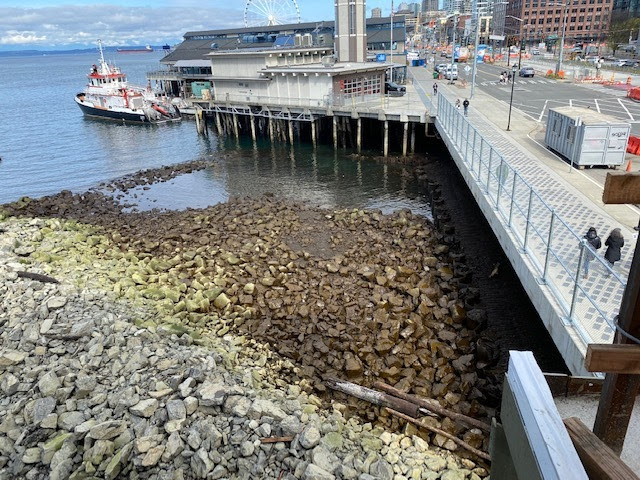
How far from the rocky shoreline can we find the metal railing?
247cm

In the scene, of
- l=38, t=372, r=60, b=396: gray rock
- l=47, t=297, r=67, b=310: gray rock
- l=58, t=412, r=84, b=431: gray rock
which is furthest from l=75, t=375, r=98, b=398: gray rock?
l=47, t=297, r=67, b=310: gray rock

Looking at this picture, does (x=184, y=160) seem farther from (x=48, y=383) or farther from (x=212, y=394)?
(x=212, y=394)

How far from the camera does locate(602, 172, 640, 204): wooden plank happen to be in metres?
2.08

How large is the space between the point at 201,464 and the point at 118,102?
54609mm

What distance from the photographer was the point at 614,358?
213cm

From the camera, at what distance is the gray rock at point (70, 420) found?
833 cm

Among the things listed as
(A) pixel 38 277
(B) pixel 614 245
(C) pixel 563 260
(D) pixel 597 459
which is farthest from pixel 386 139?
(D) pixel 597 459

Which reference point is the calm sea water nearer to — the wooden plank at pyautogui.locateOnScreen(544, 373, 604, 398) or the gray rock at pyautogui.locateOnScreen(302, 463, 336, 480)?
the gray rock at pyautogui.locateOnScreen(302, 463, 336, 480)

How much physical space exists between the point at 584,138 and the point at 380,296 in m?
10.3

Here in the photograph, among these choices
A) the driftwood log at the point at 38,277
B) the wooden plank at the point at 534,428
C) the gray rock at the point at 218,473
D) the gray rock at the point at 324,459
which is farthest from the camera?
the driftwood log at the point at 38,277

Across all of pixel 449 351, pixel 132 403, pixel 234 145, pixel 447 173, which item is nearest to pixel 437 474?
pixel 449 351

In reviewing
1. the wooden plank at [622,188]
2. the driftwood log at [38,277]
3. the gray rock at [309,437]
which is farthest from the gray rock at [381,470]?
the driftwood log at [38,277]

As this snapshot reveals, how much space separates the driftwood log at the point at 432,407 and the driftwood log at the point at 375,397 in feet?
0.45

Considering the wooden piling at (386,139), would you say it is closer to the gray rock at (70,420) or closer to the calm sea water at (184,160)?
the calm sea water at (184,160)
